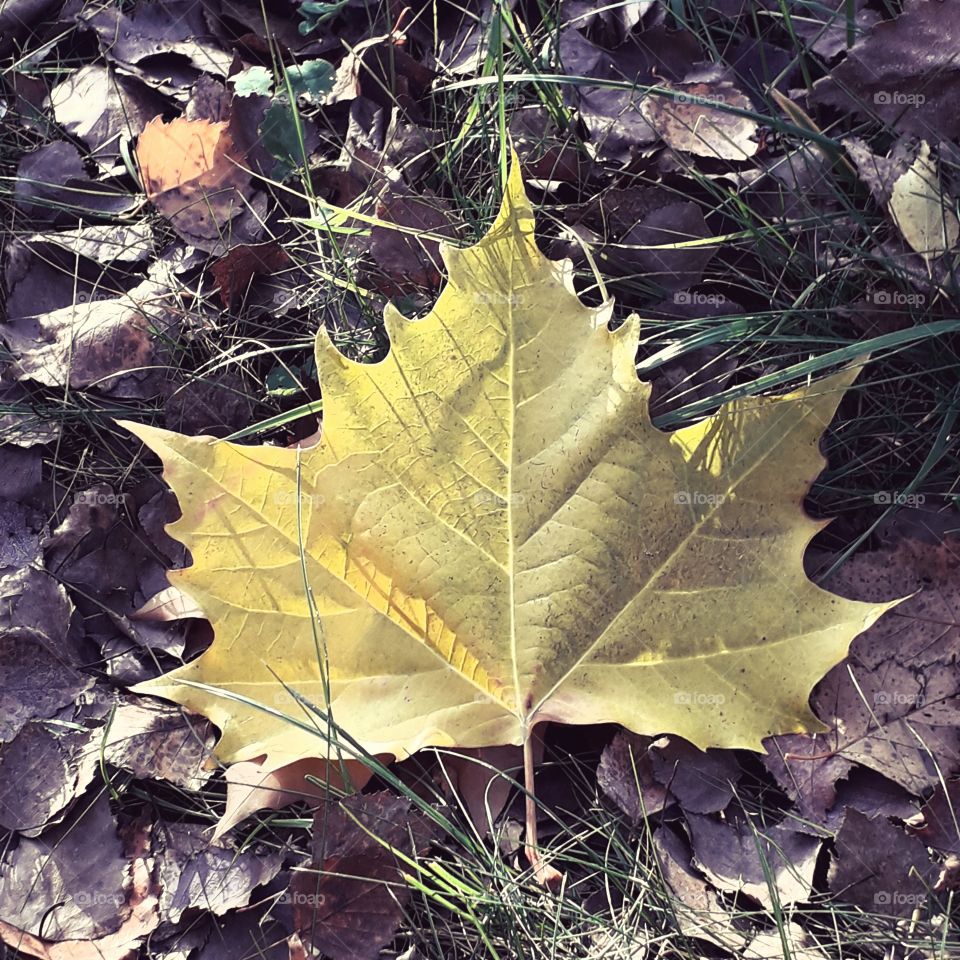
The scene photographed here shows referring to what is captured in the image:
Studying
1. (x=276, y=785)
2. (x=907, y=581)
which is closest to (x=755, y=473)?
(x=907, y=581)

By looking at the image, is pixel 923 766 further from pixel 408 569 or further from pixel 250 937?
pixel 250 937

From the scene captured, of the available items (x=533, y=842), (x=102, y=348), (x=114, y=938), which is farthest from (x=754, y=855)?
(x=102, y=348)

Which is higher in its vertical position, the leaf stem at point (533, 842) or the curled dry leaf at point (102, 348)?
the curled dry leaf at point (102, 348)

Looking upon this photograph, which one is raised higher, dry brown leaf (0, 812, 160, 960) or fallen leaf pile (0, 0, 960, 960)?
fallen leaf pile (0, 0, 960, 960)

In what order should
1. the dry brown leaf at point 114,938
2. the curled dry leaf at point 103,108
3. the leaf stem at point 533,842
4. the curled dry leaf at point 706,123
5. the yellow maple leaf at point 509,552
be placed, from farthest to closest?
the curled dry leaf at point 103,108
the curled dry leaf at point 706,123
the dry brown leaf at point 114,938
the leaf stem at point 533,842
the yellow maple leaf at point 509,552

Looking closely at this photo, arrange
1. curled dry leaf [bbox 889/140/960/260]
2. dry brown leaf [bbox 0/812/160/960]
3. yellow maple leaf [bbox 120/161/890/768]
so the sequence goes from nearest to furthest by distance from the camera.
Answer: yellow maple leaf [bbox 120/161/890/768]
dry brown leaf [bbox 0/812/160/960]
curled dry leaf [bbox 889/140/960/260]

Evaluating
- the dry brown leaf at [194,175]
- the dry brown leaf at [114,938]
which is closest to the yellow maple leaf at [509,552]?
the dry brown leaf at [114,938]

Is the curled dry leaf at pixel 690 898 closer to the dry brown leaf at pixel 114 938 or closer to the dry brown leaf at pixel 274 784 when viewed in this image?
the dry brown leaf at pixel 274 784

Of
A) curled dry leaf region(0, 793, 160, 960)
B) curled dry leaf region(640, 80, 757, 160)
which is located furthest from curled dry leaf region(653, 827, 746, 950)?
curled dry leaf region(640, 80, 757, 160)

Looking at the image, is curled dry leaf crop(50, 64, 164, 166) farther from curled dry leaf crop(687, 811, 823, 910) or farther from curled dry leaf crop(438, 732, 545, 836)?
curled dry leaf crop(687, 811, 823, 910)
